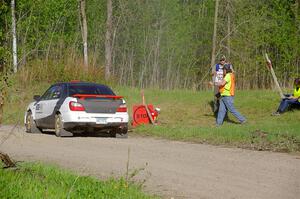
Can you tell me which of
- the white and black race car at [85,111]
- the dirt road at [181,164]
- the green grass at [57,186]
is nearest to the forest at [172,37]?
the white and black race car at [85,111]

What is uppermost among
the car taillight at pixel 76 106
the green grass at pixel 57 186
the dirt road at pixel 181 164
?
the car taillight at pixel 76 106

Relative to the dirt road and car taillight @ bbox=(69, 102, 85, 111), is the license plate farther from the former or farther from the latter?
the dirt road

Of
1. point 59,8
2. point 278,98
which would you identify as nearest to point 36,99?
point 278,98

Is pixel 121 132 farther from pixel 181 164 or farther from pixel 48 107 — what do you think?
pixel 181 164

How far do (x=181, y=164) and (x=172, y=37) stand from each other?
3705 centimetres

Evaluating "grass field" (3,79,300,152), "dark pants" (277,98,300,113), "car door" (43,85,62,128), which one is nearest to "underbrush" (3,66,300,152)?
"grass field" (3,79,300,152)

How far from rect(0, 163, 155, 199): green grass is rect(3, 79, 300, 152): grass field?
42.4 inches

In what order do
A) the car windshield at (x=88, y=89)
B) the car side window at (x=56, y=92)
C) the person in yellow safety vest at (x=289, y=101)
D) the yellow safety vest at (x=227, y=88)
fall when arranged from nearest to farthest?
the car windshield at (x=88, y=89) < the car side window at (x=56, y=92) < the yellow safety vest at (x=227, y=88) < the person in yellow safety vest at (x=289, y=101)

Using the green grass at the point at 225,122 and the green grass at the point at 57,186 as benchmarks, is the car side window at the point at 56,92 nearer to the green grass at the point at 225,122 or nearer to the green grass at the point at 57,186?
the green grass at the point at 225,122

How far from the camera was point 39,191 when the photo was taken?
25.6ft

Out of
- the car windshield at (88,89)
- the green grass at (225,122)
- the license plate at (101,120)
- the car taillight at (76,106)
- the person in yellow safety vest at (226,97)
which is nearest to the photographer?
the green grass at (225,122)

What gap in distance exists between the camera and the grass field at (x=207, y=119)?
13.9 m

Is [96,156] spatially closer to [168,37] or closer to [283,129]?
[283,129]

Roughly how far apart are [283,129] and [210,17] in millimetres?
32376
